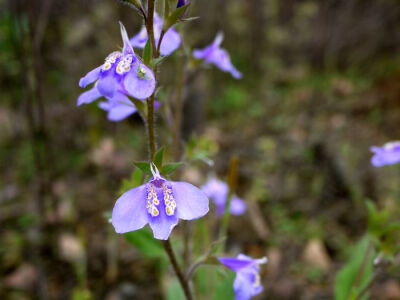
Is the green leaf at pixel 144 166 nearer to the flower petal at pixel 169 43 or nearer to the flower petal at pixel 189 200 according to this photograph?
the flower petal at pixel 189 200

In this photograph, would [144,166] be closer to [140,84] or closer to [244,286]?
[140,84]

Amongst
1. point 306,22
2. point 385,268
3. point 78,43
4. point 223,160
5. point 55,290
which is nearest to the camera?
point 385,268

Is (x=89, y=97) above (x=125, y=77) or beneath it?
above

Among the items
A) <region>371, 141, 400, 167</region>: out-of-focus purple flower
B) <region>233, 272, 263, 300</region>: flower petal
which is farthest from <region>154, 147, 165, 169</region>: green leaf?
<region>371, 141, 400, 167</region>: out-of-focus purple flower

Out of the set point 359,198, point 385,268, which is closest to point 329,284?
point 359,198

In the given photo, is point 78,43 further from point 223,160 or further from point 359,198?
point 359,198

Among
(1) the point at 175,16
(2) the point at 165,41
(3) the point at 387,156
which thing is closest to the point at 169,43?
(2) the point at 165,41

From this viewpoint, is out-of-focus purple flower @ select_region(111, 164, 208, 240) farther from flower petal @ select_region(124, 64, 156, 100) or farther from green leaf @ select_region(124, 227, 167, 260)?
green leaf @ select_region(124, 227, 167, 260)

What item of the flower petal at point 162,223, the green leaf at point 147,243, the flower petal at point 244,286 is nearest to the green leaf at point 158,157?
the flower petal at point 162,223
